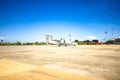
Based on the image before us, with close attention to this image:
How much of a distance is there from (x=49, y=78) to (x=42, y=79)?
0.21 meters

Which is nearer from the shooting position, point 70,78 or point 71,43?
point 70,78

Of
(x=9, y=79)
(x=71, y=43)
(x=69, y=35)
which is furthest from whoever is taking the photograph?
(x=69, y=35)

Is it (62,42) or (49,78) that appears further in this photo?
(62,42)

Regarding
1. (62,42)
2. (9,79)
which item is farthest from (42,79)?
(62,42)

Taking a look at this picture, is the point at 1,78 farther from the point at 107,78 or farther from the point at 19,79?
the point at 107,78

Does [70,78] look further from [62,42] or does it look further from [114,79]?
[62,42]

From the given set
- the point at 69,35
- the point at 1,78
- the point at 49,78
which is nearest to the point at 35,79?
the point at 49,78

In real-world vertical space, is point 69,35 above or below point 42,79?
above

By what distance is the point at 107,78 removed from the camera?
300 centimetres

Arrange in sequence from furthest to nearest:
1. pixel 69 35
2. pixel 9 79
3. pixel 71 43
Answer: pixel 69 35, pixel 71 43, pixel 9 79

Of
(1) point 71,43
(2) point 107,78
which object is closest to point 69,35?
(1) point 71,43

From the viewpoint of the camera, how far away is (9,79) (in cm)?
288

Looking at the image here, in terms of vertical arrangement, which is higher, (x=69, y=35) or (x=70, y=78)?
(x=69, y=35)

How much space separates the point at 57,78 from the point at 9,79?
4.52 ft
